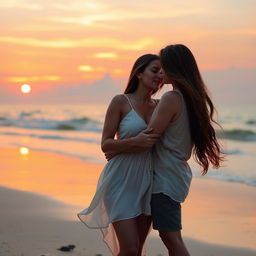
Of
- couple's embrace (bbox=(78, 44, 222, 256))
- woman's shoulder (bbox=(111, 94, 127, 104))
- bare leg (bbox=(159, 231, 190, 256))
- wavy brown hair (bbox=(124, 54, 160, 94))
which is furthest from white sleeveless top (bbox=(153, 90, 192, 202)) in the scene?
wavy brown hair (bbox=(124, 54, 160, 94))

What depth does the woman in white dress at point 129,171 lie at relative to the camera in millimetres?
4230

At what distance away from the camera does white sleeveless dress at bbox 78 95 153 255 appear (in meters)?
4.25

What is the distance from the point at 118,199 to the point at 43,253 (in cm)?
210

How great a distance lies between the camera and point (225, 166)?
13.8 m

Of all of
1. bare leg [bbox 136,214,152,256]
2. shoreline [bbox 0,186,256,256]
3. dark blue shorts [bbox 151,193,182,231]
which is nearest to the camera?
dark blue shorts [bbox 151,193,182,231]

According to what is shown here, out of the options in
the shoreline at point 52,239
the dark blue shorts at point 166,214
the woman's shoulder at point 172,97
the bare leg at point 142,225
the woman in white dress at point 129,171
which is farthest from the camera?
the shoreline at point 52,239

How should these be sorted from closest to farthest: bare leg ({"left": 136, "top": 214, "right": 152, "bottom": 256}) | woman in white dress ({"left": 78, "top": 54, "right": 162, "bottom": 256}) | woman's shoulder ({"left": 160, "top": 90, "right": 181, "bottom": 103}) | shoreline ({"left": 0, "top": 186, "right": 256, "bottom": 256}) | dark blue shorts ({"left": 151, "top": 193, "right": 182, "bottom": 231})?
1. woman's shoulder ({"left": 160, "top": 90, "right": 181, "bottom": 103})
2. dark blue shorts ({"left": 151, "top": 193, "right": 182, "bottom": 231})
3. woman in white dress ({"left": 78, "top": 54, "right": 162, "bottom": 256})
4. bare leg ({"left": 136, "top": 214, "right": 152, "bottom": 256})
5. shoreline ({"left": 0, "top": 186, "right": 256, "bottom": 256})

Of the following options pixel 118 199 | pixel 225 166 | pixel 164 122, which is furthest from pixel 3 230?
pixel 225 166

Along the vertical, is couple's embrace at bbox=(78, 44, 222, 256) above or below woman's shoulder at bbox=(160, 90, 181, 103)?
below

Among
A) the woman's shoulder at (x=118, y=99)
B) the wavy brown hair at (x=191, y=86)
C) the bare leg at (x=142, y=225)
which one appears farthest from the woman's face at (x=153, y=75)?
the bare leg at (x=142, y=225)

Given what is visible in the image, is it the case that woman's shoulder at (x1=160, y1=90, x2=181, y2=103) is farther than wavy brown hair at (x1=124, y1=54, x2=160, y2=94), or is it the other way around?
wavy brown hair at (x1=124, y1=54, x2=160, y2=94)

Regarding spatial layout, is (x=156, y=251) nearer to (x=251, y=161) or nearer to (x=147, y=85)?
(x=147, y=85)

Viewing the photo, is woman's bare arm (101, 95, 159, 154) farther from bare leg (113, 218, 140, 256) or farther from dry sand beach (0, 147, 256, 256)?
dry sand beach (0, 147, 256, 256)

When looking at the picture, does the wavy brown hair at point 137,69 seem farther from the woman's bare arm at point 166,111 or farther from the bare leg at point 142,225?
the bare leg at point 142,225
